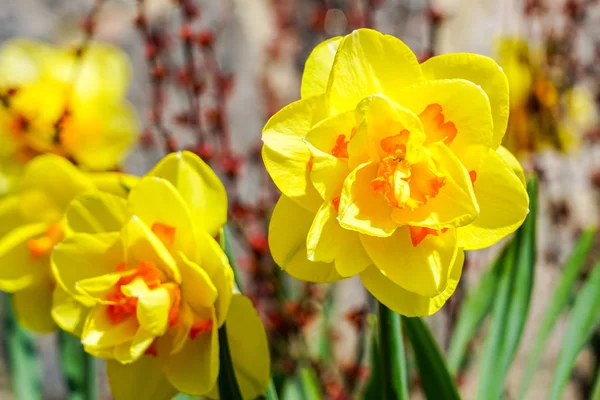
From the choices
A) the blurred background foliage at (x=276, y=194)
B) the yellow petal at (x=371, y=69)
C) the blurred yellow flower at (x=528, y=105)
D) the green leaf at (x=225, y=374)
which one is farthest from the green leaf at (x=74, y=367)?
the blurred yellow flower at (x=528, y=105)

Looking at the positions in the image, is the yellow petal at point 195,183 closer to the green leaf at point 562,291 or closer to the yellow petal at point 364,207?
the yellow petal at point 364,207

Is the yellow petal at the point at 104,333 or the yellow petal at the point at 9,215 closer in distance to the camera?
the yellow petal at the point at 104,333

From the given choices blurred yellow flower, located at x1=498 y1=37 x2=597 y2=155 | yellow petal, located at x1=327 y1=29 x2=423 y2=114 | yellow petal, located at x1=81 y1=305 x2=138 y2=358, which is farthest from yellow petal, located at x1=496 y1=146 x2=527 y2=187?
blurred yellow flower, located at x1=498 y1=37 x2=597 y2=155

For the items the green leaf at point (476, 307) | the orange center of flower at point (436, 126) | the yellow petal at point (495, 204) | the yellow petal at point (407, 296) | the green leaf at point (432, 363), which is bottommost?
the green leaf at point (476, 307)

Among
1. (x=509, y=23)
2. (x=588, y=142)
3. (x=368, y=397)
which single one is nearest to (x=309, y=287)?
(x=368, y=397)

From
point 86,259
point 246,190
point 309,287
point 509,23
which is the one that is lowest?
point 246,190

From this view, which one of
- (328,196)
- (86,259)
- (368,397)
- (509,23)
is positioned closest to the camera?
(328,196)

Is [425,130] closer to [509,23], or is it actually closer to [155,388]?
[155,388]
